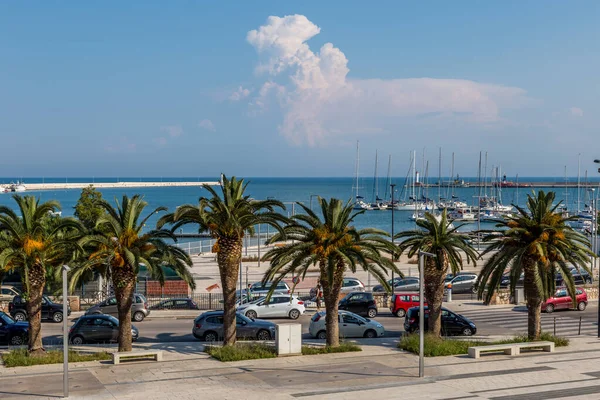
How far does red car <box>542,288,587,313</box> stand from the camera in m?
41.6

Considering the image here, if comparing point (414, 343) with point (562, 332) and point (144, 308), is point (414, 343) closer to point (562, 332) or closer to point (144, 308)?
point (562, 332)

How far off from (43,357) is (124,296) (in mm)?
3717

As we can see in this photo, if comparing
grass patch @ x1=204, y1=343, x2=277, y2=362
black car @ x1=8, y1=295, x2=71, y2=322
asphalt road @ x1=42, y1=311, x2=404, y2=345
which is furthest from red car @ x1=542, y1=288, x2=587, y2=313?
black car @ x1=8, y1=295, x2=71, y2=322

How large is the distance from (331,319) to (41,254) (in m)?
11.8

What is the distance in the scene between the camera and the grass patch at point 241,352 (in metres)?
26.7

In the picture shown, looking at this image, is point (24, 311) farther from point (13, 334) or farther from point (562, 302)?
point (562, 302)

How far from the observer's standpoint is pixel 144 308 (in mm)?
39219

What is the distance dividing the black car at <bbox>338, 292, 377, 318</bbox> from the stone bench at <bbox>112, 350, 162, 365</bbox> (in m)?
15.4

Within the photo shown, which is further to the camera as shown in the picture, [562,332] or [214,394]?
[562,332]

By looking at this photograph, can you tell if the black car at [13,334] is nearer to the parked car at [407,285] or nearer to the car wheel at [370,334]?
the car wheel at [370,334]

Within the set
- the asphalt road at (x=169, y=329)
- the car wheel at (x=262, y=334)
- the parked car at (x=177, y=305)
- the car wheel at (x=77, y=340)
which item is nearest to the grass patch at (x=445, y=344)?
the asphalt road at (x=169, y=329)

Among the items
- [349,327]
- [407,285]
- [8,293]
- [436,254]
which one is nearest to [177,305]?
[8,293]

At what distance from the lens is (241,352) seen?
27.1m

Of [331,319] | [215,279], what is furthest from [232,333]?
[215,279]
